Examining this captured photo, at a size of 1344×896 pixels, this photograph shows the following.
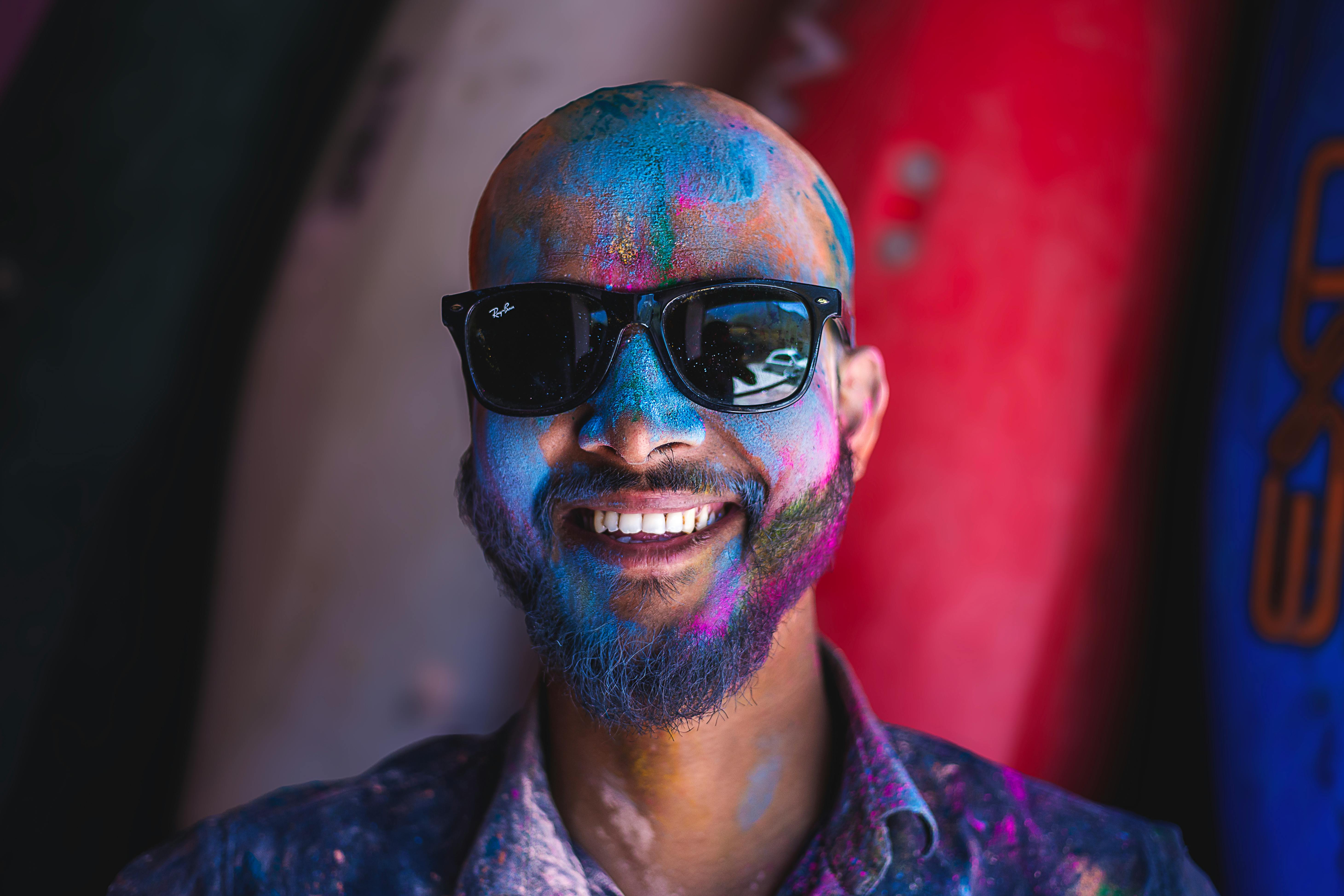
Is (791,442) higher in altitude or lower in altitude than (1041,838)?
higher

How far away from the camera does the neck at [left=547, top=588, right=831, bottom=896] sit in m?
1.07

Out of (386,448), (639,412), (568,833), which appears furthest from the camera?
(386,448)

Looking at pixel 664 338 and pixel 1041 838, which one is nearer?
pixel 664 338

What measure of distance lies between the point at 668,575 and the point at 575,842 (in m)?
0.37

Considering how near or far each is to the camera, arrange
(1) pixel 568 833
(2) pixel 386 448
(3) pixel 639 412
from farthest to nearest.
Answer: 1. (2) pixel 386 448
2. (1) pixel 568 833
3. (3) pixel 639 412

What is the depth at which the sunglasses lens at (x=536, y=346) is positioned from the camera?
38.3 inches

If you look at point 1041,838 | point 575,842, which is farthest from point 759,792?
point 1041,838

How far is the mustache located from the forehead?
206mm

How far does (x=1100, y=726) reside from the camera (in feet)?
5.65

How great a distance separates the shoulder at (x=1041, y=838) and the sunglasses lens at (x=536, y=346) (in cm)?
68

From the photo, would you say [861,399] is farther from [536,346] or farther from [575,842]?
[575,842]

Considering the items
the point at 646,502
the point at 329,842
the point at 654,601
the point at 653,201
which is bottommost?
the point at 329,842

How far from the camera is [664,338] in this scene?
37.9 inches

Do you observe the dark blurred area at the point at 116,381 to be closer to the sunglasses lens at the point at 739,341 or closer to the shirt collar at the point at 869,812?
the sunglasses lens at the point at 739,341
